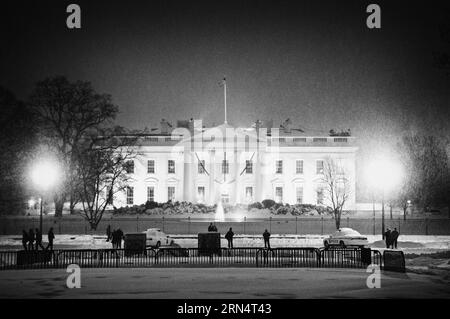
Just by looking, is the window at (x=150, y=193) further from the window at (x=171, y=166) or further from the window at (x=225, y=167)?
the window at (x=225, y=167)

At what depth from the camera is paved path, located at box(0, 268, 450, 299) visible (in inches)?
665

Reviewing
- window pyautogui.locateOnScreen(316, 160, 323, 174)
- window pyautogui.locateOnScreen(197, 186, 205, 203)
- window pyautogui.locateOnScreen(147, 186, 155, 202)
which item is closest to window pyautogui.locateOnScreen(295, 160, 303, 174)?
window pyautogui.locateOnScreen(316, 160, 323, 174)

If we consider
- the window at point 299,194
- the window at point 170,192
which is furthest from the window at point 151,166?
the window at point 299,194

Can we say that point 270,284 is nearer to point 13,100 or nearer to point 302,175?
point 13,100

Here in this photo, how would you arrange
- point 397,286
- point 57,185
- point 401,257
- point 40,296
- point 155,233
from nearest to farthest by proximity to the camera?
point 40,296 → point 397,286 → point 401,257 → point 155,233 → point 57,185

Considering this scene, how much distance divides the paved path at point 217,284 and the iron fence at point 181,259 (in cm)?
141

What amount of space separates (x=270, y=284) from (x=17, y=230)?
3424 cm

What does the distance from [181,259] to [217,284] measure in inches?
319

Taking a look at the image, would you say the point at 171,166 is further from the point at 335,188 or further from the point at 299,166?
the point at 335,188

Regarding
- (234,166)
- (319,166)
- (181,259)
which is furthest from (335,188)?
Result: (181,259)

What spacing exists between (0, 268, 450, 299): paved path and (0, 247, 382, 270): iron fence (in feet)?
4.64

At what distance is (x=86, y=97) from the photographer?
5488 cm

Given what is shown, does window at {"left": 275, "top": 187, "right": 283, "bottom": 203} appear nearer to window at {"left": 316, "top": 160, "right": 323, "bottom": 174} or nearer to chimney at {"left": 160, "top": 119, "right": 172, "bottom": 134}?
window at {"left": 316, "top": 160, "right": 323, "bottom": 174}

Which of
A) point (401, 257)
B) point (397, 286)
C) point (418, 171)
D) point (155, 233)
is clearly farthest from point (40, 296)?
point (418, 171)
